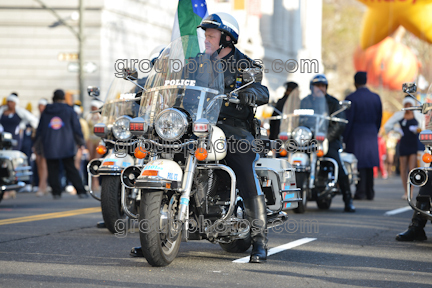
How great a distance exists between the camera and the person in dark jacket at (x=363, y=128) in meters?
14.0

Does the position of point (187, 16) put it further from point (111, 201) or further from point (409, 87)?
point (409, 87)

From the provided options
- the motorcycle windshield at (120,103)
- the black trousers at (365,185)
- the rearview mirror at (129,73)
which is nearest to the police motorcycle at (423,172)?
the rearview mirror at (129,73)

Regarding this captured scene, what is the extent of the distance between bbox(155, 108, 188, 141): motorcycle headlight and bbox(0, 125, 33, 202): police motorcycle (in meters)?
6.80

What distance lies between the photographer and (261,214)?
6.37 metres

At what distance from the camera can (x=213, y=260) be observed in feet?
21.6

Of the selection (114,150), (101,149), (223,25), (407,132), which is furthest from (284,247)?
(407,132)

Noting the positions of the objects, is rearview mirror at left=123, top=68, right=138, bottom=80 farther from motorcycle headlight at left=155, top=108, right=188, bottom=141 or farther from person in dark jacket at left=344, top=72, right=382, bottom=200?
person in dark jacket at left=344, top=72, right=382, bottom=200

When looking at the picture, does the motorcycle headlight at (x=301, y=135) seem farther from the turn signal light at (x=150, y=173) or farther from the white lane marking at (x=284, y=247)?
the turn signal light at (x=150, y=173)

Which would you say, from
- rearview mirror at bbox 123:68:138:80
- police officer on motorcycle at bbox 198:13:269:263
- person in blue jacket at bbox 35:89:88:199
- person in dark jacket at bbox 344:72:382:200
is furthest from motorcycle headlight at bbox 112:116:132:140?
person in dark jacket at bbox 344:72:382:200

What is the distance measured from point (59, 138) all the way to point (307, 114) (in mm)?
5114

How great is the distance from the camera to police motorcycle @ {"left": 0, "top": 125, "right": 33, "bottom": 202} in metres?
12.2

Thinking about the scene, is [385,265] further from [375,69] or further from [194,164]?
[375,69]

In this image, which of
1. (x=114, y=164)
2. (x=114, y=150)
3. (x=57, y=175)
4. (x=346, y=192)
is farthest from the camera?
(x=57, y=175)

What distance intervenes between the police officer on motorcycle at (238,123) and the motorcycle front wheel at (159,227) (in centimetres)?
66
